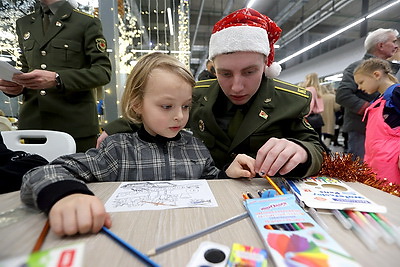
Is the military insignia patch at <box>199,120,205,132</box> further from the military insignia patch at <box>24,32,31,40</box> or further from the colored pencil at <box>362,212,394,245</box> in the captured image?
the military insignia patch at <box>24,32,31,40</box>

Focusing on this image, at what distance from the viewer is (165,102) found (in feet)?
2.35

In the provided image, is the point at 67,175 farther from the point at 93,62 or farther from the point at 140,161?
the point at 93,62

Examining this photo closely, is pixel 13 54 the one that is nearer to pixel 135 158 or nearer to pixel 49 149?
pixel 49 149

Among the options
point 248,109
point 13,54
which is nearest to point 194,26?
point 13,54

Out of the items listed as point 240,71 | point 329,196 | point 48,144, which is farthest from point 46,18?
point 329,196

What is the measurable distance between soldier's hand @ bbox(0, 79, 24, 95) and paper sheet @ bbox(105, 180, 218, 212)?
95 cm

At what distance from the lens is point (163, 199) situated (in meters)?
0.48

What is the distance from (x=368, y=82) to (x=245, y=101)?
51.4 inches

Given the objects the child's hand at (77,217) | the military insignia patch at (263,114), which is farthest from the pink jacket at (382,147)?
the child's hand at (77,217)

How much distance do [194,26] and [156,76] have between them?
7223mm

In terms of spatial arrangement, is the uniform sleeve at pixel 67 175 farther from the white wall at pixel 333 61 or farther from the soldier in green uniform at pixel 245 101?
the white wall at pixel 333 61

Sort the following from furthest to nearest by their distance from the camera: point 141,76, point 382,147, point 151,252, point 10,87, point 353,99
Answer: point 353,99
point 382,147
point 10,87
point 141,76
point 151,252

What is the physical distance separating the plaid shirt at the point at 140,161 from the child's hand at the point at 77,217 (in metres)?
0.16

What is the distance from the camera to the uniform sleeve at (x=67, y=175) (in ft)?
1.29
